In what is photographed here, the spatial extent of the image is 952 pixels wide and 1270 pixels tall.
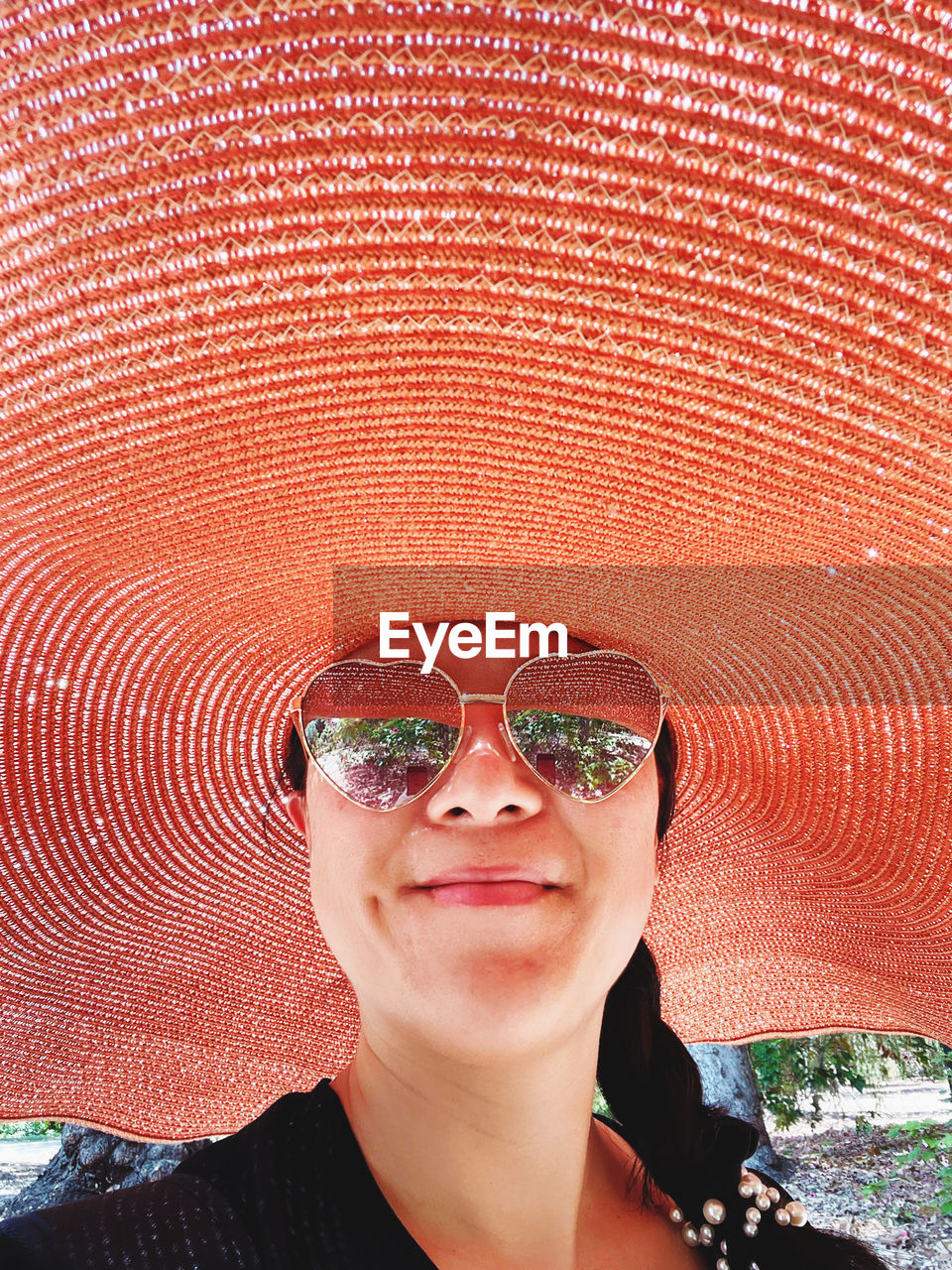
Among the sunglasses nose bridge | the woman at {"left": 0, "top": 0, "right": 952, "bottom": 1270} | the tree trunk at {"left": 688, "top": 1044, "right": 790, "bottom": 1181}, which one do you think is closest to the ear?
the woman at {"left": 0, "top": 0, "right": 952, "bottom": 1270}

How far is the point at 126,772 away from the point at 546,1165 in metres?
0.68

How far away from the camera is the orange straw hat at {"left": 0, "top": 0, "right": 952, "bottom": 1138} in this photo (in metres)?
0.47

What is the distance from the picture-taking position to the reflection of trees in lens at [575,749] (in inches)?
38.2

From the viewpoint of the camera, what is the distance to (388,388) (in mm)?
666

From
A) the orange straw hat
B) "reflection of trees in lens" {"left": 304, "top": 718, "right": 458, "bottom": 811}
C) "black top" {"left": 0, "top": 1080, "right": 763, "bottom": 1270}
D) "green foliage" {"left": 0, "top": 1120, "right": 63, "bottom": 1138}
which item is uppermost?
the orange straw hat

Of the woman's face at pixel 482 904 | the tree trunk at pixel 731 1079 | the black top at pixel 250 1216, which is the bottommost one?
the tree trunk at pixel 731 1079

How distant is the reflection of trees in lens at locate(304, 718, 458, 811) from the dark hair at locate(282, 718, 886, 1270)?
0.60ft

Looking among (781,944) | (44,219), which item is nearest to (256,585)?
(44,219)

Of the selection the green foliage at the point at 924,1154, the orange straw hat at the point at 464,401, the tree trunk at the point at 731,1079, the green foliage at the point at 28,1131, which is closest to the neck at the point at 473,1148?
the orange straw hat at the point at 464,401

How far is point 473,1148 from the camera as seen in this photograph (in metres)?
0.95

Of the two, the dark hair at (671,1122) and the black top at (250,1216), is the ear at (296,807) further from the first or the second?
the black top at (250,1216)

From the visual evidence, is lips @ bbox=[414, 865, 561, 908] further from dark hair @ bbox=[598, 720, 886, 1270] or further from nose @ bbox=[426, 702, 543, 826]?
dark hair @ bbox=[598, 720, 886, 1270]

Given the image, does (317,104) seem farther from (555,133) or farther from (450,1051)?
(450,1051)

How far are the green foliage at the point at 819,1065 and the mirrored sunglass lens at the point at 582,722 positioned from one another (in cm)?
448
